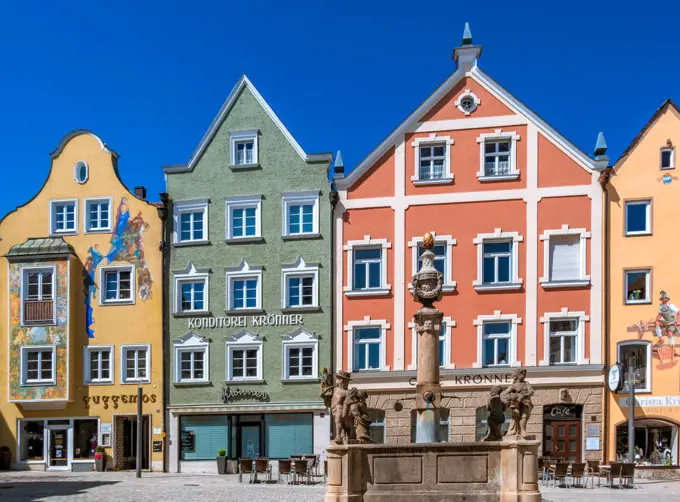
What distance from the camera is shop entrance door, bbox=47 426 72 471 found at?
34.4 m

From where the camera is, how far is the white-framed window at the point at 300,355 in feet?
107

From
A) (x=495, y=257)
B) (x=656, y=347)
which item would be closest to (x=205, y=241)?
(x=495, y=257)

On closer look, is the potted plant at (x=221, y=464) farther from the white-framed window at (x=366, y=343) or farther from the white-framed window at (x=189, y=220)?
the white-framed window at (x=189, y=220)

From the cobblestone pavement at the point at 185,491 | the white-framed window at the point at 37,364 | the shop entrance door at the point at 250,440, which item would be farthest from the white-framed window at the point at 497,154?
the white-framed window at the point at 37,364

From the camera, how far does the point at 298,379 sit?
32.3 m

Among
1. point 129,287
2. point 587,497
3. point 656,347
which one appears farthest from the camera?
point 129,287

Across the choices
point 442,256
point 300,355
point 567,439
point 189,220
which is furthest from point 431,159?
point 567,439

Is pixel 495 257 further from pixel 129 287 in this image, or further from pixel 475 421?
pixel 129 287

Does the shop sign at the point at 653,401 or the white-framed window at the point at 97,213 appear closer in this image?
the shop sign at the point at 653,401

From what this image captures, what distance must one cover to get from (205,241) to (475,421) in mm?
13350

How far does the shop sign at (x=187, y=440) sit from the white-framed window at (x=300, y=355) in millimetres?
4748

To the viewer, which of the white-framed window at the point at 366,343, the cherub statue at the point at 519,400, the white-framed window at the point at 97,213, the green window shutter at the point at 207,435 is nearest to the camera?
the cherub statue at the point at 519,400

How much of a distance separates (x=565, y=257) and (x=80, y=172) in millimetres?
21276

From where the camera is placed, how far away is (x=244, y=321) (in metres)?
33.3
